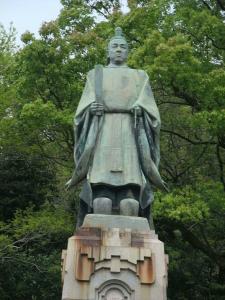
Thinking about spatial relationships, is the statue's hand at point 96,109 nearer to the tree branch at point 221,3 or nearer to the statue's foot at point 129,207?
the statue's foot at point 129,207

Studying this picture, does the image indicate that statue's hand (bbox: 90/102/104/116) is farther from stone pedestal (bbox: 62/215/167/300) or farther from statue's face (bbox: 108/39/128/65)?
stone pedestal (bbox: 62/215/167/300)

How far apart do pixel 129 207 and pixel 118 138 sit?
0.91 m

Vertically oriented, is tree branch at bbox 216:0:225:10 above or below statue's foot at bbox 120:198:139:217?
above

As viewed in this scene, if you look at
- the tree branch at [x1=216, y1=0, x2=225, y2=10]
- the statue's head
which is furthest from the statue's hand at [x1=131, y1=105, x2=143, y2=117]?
the tree branch at [x1=216, y1=0, x2=225, y2=10]

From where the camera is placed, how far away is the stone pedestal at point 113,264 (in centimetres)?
689

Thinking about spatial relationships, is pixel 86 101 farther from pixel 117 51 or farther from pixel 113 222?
pixel 113 222

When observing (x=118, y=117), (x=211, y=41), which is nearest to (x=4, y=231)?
(x=211, y=41)

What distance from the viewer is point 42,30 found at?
49.8 ft

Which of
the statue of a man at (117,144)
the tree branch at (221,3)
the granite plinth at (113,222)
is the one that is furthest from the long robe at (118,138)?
the tree branch at (221,3)

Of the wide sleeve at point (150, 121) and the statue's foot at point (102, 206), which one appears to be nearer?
the statue's foot at point (102, 206)

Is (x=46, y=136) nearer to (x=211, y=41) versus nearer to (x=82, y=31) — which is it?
(x=82, y=31)

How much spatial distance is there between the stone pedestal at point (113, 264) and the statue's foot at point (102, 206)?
0.14 metres

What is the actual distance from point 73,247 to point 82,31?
10103 millimetres

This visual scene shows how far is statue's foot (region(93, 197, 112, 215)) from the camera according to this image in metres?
7.33
